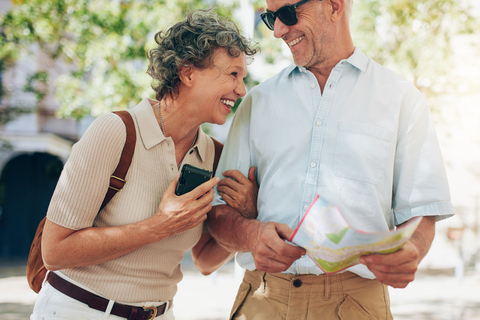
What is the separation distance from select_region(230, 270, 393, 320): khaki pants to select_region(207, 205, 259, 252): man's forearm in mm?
243

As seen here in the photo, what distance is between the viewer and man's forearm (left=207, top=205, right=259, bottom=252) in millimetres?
2148

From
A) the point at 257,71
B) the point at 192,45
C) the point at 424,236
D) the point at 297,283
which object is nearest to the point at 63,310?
the point at 297,283

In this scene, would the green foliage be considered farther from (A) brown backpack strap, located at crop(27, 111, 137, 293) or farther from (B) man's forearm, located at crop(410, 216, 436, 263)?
(A) brown backpack strap, located at crop(27, 111, 137, 293)

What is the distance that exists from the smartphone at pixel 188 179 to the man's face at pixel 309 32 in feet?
2.42

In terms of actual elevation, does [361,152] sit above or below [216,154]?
above

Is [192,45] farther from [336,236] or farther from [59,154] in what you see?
[59,154]

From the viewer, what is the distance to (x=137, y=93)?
9367mm

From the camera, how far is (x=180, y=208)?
7.25 ft

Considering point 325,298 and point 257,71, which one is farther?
point 257,71

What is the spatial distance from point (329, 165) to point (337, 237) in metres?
0.72

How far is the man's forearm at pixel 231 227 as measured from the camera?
7.05ft

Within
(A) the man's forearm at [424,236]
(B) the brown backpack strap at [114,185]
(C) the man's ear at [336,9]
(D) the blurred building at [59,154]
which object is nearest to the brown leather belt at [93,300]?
(B) the brown backpack strap at [114,185]

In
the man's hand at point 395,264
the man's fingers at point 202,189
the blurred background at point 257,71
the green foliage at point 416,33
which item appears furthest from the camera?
the green foliage at point 416,33

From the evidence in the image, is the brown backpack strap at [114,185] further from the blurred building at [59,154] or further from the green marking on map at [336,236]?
the blurred building at [59,154]
